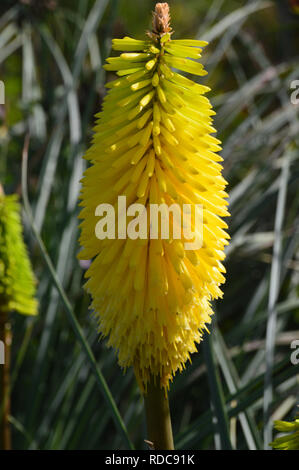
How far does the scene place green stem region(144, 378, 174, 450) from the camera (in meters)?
1.00

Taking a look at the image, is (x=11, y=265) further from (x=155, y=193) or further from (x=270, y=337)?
(x=270, y=337)

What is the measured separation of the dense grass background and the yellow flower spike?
24cm

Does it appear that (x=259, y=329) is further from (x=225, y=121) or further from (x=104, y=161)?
(x=104, y=161)

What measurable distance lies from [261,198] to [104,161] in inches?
58.3

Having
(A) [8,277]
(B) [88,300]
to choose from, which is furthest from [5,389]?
(B) [88,300]

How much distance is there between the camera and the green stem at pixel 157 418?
3.27 ft

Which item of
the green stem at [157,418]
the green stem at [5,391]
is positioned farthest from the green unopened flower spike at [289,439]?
the green stem at [5,391]

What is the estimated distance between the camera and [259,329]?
226 cm

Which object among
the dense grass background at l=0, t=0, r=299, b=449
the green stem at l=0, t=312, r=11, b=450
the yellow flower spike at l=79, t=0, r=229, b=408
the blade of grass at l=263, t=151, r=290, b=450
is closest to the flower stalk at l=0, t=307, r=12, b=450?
the green stem at l=0, t=312, r=11, b=450

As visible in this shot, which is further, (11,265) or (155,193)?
(11,265)

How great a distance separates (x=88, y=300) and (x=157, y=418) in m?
1.34

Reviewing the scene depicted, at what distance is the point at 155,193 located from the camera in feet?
3.35

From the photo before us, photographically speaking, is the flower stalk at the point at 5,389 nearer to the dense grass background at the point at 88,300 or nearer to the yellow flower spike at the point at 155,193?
the dense grass background at the point at 88,300
